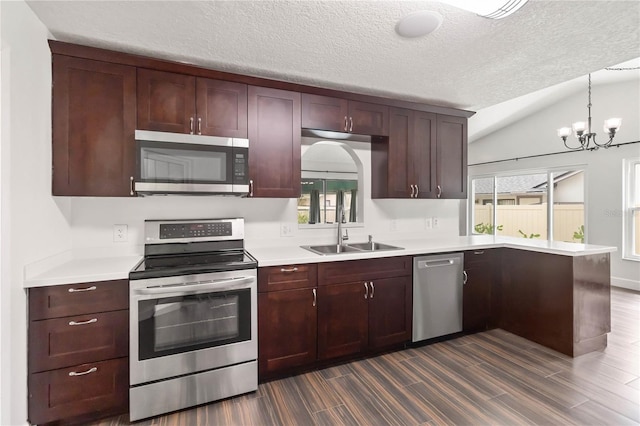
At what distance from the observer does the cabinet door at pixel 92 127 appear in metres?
1.99

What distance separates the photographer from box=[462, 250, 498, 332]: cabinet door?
2.96m

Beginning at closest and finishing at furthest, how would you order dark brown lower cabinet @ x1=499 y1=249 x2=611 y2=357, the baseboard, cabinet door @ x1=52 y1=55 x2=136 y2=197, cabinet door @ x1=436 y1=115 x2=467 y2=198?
cabinet door @ x1=52 y1=55 x2=136 y2=197, dark brown lower cabinet @ x1=499 y1=249 x2=611 y2=357, cabinet door @ x1=436 y1=115 x2=467 y2=198, the baseboard

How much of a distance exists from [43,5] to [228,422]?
2586 millimetres

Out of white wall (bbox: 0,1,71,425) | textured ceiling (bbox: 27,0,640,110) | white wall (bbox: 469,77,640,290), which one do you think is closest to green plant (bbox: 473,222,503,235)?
white wall (bbox: 469,77,640,290)

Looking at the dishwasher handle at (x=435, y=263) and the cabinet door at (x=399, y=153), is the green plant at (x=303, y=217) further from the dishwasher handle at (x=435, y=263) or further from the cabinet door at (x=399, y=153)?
the dishwasher handle at (x=435, y=263)

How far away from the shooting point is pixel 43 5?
1.69 m

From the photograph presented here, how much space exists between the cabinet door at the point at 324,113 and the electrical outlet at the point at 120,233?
1641 millimetres

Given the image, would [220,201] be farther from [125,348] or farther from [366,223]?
[366,223]

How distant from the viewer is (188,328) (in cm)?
196

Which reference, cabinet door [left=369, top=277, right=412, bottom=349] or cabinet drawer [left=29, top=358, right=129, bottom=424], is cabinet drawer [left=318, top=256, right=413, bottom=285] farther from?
cabinet drawer [left=29, top=358, right=129, bottom=424]

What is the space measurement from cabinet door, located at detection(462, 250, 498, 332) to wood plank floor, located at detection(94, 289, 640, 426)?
288 millimetres

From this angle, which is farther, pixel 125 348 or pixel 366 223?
pixel 366 223

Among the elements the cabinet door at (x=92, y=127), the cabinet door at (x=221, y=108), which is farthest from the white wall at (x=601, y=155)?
the cabinet door at (x=92, y=127)

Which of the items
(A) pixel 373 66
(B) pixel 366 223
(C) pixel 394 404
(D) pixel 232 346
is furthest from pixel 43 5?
(C) pixel 394 404
